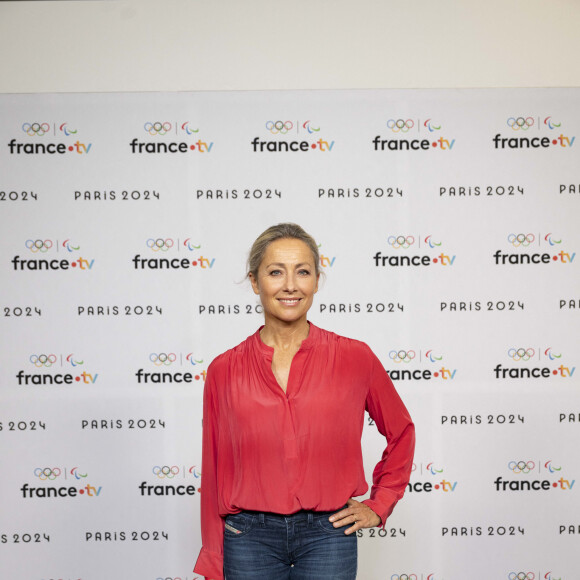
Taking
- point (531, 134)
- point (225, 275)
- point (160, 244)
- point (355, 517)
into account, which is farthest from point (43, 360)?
point (531, 134)

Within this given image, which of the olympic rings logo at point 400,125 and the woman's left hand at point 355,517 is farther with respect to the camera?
the olympic rings logo at point 400,125

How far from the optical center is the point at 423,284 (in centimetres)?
306

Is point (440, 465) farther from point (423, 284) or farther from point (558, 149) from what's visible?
Result: point (558, 149)

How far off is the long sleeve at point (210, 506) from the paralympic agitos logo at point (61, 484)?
1.51 metres

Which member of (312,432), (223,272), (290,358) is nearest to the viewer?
(312,432)

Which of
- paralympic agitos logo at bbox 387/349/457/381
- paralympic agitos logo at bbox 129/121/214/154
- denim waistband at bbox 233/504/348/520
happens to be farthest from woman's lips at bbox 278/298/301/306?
paralympic agitos logo at bbox 129/121/214/154

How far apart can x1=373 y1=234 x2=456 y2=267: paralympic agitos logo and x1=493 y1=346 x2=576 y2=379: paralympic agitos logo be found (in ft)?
1.87

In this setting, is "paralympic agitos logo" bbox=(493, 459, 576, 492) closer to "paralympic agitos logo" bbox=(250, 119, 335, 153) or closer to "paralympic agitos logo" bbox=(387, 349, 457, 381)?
"paralympic agitos logo" bbox=(387, 349, 457, 381)

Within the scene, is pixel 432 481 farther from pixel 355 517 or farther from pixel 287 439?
pixel 287 439

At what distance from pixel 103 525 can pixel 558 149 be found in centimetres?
296

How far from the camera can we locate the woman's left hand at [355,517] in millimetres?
1627

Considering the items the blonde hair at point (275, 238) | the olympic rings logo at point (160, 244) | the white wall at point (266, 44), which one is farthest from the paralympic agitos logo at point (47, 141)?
the blonde hair at point (275, 238)

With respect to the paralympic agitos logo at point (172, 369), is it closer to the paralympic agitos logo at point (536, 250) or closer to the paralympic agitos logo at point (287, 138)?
the paralympic agitos logo at point (287, 138)

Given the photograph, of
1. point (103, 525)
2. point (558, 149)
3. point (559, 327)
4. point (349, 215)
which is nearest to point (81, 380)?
point (103, 525)
